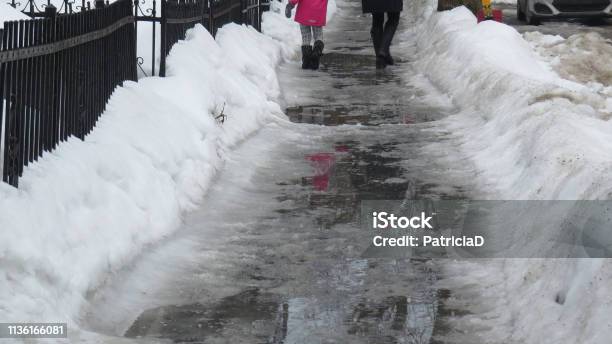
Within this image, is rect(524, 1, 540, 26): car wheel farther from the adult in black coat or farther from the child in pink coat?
the child in pink coat

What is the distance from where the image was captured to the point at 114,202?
24.0ft

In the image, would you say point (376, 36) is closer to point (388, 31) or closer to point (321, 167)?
point (388, 31)

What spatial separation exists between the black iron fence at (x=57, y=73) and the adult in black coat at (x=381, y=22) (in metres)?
6.52

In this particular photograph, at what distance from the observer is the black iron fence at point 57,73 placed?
6.73 m

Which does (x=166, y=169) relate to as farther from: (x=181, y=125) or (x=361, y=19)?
(x=361, y=19)

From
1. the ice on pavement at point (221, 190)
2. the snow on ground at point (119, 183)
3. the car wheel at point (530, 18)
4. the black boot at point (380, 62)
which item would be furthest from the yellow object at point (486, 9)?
the snow on ground at point (119, 183)

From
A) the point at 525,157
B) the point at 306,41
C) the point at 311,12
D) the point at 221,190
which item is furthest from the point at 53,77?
the point at 306,41

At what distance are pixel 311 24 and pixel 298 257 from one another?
33.4 ft

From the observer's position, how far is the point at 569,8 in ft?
78.8

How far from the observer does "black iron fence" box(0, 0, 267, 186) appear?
6.73 m

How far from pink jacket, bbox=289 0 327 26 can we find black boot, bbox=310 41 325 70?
31cm

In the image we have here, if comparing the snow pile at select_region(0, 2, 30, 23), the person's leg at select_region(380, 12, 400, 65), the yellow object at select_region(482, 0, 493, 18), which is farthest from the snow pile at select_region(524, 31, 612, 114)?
the snow pile at select_region(0, 2, 30, 23)

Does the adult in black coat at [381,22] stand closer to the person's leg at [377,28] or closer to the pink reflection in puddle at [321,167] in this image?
the person's leg at [377,28]

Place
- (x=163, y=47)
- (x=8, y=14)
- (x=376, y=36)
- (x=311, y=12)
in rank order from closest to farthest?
(x=8, y=14) < (x=163, y=47) < (x=311, y=12) < (x=376, y=36)
